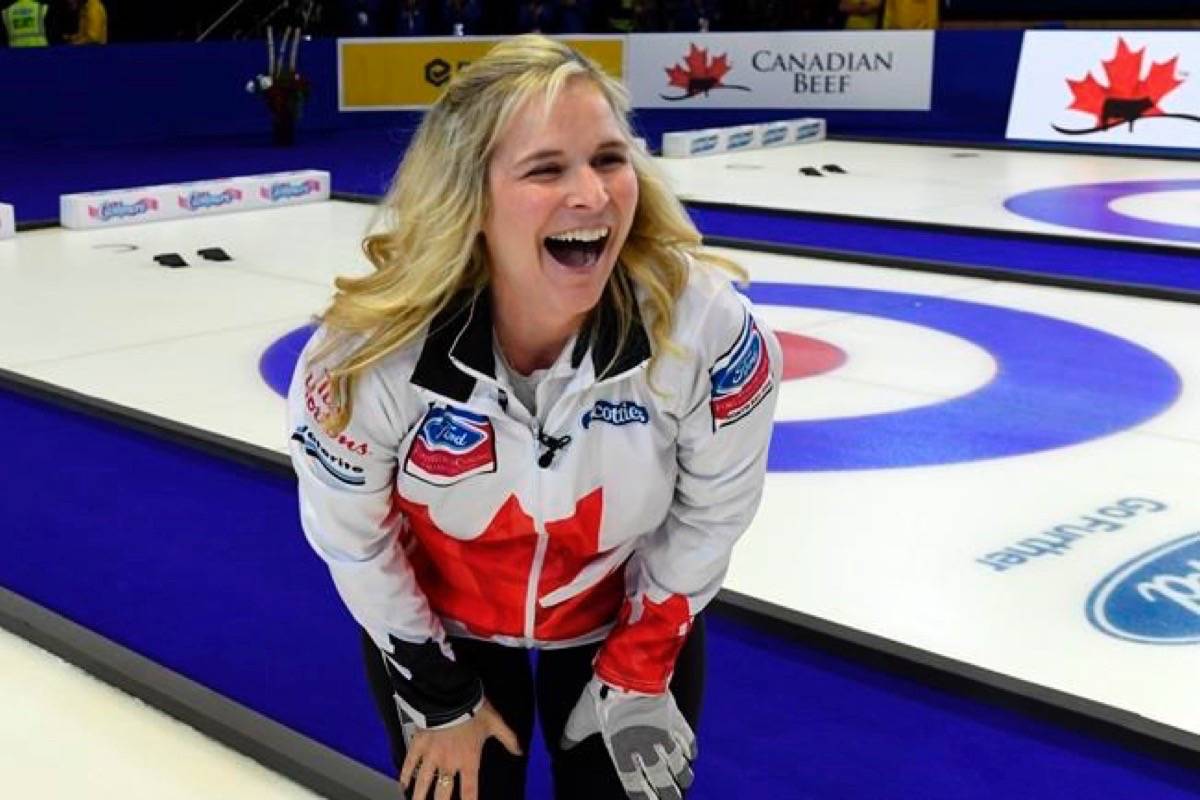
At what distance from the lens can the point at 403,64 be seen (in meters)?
13.8

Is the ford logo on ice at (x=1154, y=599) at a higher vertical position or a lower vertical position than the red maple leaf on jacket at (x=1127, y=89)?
lower

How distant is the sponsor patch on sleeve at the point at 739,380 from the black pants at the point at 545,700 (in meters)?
0.40

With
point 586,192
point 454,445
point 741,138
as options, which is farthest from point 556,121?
point 741,138

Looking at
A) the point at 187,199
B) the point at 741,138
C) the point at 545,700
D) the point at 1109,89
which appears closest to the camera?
the point at 545,700

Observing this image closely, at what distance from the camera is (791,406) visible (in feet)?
15.7

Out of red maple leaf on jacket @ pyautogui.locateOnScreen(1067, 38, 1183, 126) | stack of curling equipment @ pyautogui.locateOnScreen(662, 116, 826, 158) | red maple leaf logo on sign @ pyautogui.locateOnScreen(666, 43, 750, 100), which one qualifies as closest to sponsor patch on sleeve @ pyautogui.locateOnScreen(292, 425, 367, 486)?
stack of curling equipment @ pyautogui.locateOnScreen(662, 116, 826, 158)

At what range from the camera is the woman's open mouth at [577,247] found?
1.74 m

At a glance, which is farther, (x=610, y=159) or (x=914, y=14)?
(x=914, y=14)

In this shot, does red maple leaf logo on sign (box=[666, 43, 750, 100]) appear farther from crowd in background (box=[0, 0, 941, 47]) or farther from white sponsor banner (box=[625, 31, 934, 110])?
crowd in background (box=[0, 0, 941, 47])

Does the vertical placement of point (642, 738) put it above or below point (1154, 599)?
above

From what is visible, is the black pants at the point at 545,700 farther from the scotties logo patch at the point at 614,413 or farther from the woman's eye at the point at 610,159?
the woman's eye at the point at 610,159

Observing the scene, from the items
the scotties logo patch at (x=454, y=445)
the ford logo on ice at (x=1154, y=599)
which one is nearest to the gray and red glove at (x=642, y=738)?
the scotties logo patch at (x=454, y=445)

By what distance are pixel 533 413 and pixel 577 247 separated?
22 centimetres

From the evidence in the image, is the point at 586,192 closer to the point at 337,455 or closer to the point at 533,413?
the point at 533,413
